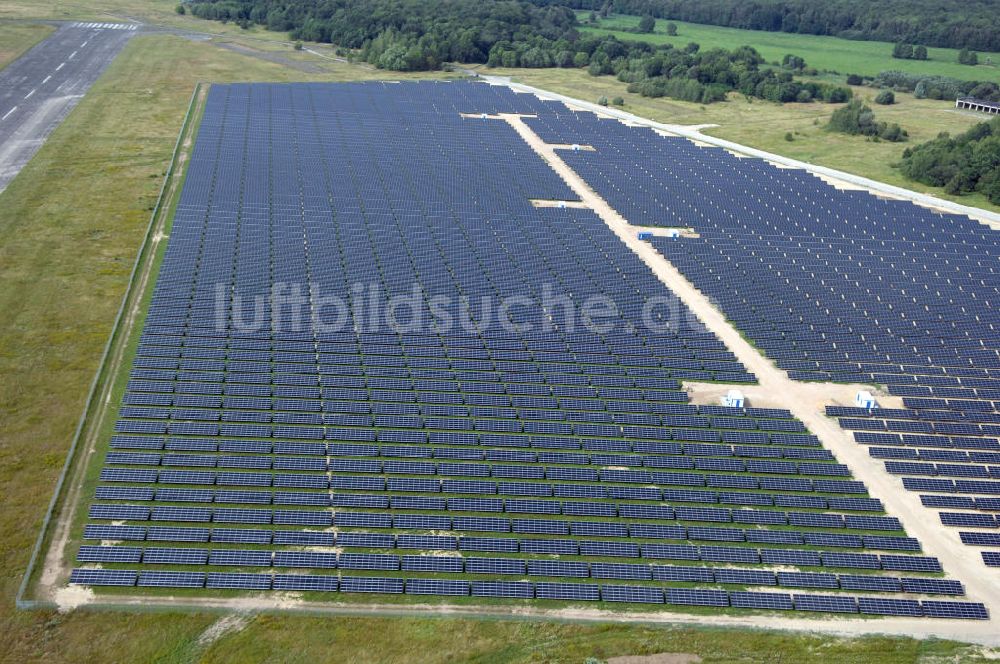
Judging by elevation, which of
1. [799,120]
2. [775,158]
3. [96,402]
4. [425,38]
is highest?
[425,38]

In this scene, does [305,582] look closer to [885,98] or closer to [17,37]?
[885,98]

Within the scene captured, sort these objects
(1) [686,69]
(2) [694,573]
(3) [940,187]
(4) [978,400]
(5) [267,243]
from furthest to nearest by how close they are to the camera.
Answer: (1) [686,69] < (3) [940,187] < (5) [267,243] < (4) [978,400] < (2) [694,573]

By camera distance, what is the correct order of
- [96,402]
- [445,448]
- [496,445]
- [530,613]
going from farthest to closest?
[96,402] < [496,445] < [445,448] < [530,613]

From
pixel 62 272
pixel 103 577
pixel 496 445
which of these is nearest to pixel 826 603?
pixel 496 445

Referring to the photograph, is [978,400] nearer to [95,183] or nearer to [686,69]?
[95,183]

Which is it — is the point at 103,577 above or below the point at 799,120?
below

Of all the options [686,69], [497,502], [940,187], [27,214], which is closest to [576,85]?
[686,69]
